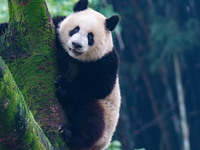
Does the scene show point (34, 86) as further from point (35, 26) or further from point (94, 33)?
point (94, 33)

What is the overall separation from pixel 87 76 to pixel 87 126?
23.7 inches

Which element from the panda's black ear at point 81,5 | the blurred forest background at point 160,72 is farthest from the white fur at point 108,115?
the blurred forest background at point 160,72

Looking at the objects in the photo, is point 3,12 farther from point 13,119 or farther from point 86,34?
point 13,119

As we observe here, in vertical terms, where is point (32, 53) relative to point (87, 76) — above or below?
above

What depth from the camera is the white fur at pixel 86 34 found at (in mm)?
4008

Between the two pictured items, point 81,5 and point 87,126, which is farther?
point 81,5

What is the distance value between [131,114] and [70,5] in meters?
7.45

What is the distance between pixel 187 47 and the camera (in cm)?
1162

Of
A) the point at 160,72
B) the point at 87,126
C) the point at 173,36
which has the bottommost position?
the point at 160,72

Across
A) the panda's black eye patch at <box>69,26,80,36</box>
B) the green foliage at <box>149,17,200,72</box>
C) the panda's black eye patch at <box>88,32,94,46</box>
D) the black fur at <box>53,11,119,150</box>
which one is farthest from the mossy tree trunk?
the green foliage at <box>149,17,200,72</box>

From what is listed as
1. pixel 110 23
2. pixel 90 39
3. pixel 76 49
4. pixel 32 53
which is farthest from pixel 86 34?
pixel 32 53

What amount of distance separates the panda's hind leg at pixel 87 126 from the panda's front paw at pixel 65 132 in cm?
12

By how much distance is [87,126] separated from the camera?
3.71m

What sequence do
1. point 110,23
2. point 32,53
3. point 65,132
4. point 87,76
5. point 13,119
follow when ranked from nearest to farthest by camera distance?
point 13,119
point 65,132
point 32,53
point 87,76
point 110,23
